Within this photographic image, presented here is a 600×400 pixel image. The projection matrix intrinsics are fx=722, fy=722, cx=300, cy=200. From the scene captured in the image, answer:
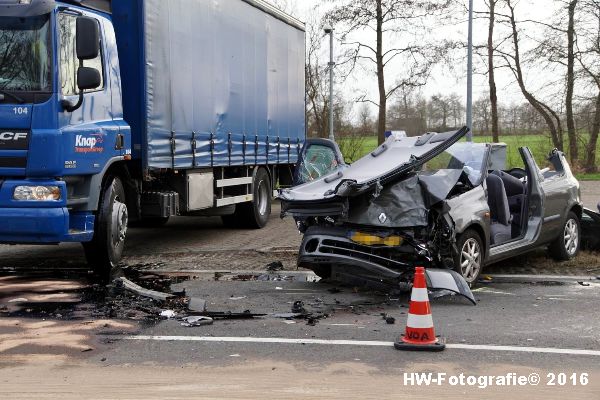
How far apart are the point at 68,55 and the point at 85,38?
350 mm

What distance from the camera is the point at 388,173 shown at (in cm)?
723

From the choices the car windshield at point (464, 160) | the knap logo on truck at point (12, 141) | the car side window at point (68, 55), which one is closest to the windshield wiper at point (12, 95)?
the knap logo on truck at point (12, 141)

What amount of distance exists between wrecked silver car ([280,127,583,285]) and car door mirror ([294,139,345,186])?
0.04 ft

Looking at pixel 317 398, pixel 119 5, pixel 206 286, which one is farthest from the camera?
pixel 119 5

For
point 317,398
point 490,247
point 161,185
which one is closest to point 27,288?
point 161,185

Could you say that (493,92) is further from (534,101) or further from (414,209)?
(414,209)

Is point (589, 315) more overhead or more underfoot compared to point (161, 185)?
more underfoot

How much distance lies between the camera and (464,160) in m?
8.23

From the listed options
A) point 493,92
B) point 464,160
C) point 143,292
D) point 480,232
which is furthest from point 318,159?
point 493,92

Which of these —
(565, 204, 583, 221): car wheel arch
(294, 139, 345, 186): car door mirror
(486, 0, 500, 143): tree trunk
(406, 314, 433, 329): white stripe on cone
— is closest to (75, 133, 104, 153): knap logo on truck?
(294, 139, 345, 186): car door mirror

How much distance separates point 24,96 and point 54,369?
358cm

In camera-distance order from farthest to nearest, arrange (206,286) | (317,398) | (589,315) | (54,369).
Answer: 1. (206,286)
2. (589,315)
3. (54,369)
4. (317,398)

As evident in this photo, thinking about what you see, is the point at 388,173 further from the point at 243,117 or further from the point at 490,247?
the point at 243,117

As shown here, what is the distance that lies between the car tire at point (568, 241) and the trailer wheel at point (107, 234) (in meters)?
5.44
